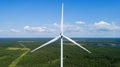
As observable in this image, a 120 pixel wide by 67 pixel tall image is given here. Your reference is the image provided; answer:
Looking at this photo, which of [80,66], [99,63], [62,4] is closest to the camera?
[62,4]

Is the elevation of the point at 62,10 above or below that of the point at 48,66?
above

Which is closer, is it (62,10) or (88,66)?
(62,10)

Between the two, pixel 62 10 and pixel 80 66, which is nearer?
pixel 62 10

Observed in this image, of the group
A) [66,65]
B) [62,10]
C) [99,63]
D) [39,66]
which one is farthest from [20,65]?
[62,10]

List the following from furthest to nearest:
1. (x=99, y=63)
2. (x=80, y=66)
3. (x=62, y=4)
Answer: (x=99, y=63) → (x=80, y=66) → (x=62, y=4)

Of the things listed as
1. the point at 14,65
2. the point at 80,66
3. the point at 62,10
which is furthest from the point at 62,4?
the point at 14,65

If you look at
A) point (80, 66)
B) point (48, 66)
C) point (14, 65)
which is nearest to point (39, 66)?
point (48, 66)

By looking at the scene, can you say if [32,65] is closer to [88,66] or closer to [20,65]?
[20,65]

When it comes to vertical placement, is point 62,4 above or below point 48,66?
above

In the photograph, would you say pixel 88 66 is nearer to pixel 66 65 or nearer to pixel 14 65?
pixel 66 65
